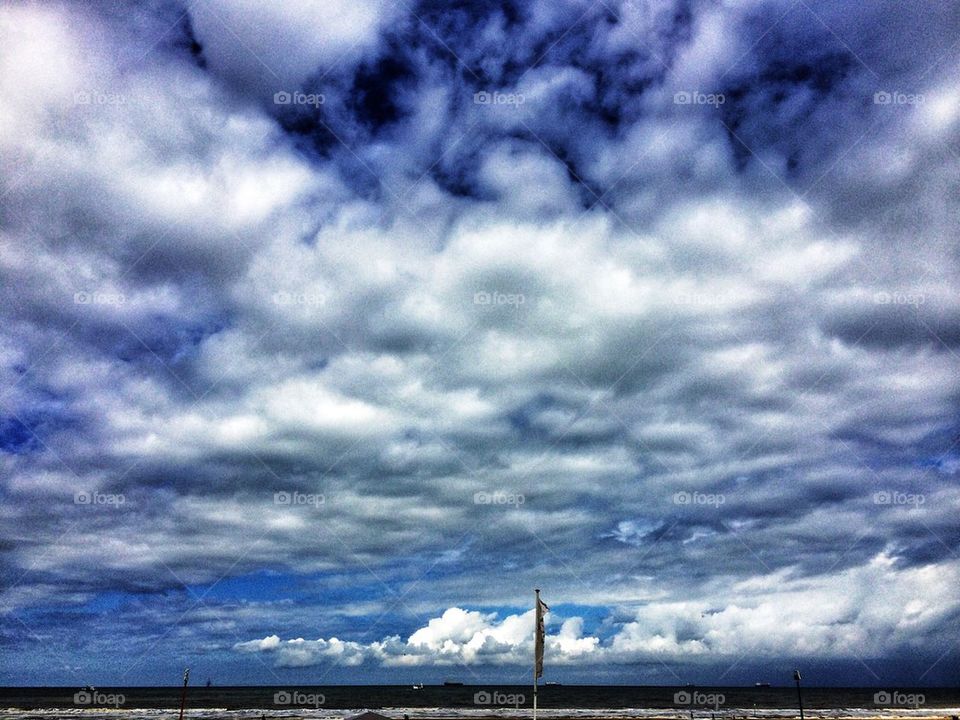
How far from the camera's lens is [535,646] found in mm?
18625

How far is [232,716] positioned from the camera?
9600 centimetres

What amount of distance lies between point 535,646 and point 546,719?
3331 inches

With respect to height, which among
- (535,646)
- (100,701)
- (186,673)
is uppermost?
(535,646)

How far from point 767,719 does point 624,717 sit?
62.9 ft

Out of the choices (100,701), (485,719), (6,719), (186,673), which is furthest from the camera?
(100,701)

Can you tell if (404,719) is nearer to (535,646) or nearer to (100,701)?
(535,646)

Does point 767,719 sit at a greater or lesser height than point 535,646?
lesser

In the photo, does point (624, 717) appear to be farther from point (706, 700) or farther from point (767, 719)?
point (706, 700)

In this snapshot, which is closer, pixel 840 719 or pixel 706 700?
pixel 840 719

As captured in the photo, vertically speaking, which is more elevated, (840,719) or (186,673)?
(186,673)

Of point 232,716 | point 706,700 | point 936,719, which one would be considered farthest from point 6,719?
point 706,700

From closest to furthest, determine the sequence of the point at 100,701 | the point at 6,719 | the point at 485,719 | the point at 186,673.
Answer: the point at 186,673 → the point at 6,719 → the point at 485,719 → the point at 100,701

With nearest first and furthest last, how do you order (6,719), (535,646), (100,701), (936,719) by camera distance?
(535,646), (936,719), (6,719), (100,701)

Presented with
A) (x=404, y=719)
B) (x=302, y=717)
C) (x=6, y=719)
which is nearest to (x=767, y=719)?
(x=404, y=719)
